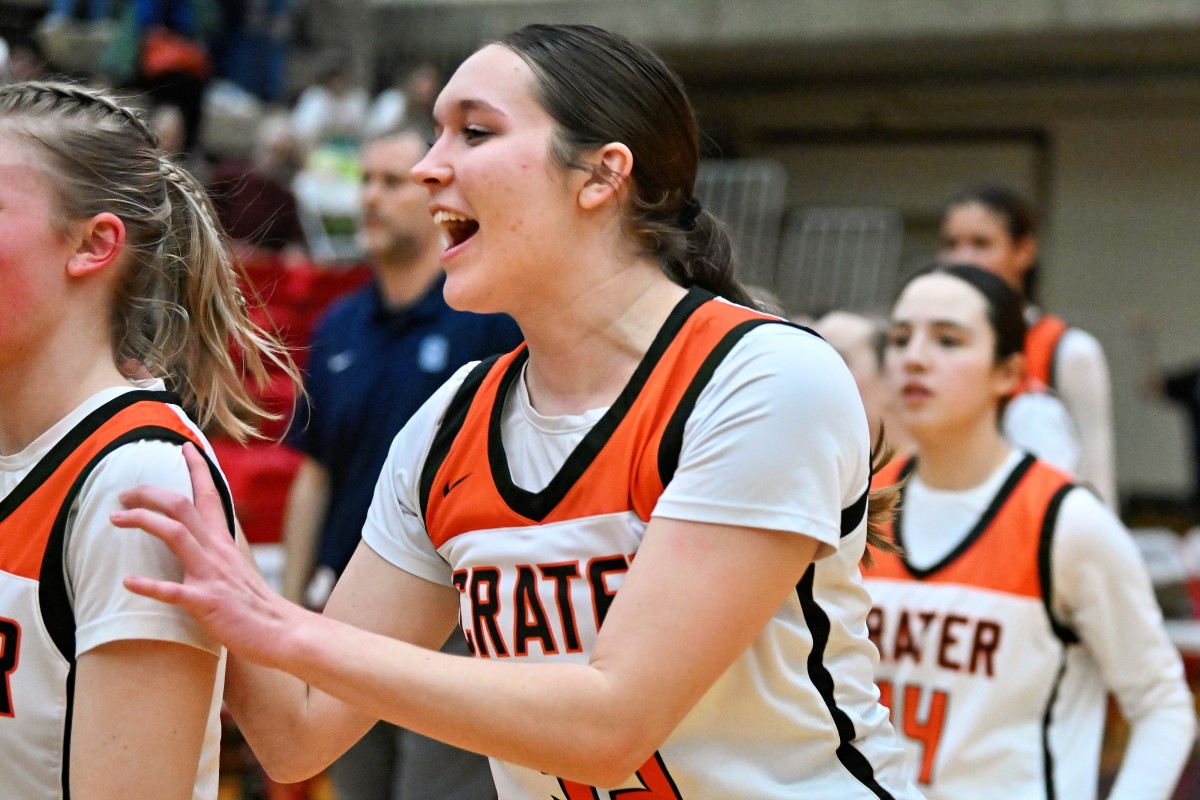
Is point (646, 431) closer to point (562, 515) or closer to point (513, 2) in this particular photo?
point (562, 515)

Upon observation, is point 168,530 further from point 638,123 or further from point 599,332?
point 638,123

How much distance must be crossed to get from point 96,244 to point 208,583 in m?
0.48

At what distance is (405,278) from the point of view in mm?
4051

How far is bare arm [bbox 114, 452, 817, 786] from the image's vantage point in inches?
59.9

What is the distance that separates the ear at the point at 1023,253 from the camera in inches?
191

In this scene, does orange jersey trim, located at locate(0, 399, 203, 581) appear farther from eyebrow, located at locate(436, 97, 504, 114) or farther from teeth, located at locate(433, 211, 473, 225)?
eyebrow, located at locate(436, 97, 504, 114)

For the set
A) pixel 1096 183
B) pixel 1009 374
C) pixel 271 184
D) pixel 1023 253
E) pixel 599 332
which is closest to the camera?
pixel 599 332

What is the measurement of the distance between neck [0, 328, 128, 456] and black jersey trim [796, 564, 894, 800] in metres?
0.87

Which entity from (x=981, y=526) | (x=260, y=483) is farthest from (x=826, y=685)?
(x=260, y=483)

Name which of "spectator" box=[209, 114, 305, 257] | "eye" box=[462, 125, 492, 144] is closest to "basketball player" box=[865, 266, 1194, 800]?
"eye" box=[462, 125, 492, 144]

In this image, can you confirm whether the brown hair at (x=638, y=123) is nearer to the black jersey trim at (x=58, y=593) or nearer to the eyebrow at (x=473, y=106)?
the eyebrow at (x=473, y=106)

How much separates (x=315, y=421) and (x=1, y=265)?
2324mm

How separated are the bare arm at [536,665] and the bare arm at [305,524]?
2539 millimetres

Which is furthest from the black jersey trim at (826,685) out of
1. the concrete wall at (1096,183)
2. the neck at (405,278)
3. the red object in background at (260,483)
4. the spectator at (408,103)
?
the concrete wall at (1096,183)
